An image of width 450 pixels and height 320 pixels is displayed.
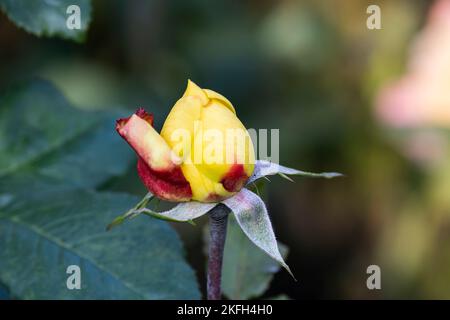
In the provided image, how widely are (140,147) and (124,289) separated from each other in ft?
0.52

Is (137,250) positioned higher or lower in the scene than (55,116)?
lower

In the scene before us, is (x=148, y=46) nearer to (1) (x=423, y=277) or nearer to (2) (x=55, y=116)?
(1) (x=423, y=277)

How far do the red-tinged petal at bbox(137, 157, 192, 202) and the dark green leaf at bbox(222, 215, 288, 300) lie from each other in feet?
0.57

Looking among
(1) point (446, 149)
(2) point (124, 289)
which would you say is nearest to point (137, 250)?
(2) point (124, 289)

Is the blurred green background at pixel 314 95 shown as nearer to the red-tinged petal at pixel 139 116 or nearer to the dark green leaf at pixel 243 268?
the dark green leaf at pixel 243 268

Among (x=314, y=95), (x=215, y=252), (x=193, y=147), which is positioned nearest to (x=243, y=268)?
(x=215, y=252)

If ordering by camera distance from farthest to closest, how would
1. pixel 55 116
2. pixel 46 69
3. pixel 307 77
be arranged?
pixel 307 77 → pixel 46 69 → pixel 55 116

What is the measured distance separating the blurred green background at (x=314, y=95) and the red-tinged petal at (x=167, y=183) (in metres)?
1.38

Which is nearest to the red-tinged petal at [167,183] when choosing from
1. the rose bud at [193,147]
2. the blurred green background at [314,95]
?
the rose bud at [193,147]

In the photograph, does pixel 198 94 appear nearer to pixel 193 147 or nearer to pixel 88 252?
pixel 193 147

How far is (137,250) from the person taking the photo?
71 cm

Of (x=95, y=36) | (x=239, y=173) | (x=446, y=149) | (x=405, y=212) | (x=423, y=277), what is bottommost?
(x=423, y=277)

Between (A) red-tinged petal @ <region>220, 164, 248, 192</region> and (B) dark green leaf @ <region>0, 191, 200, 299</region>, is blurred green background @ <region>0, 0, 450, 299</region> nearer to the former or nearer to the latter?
(B) dark green leaf @ <region>0, 191, 200, 299</region>

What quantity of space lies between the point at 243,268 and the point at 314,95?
161cm
